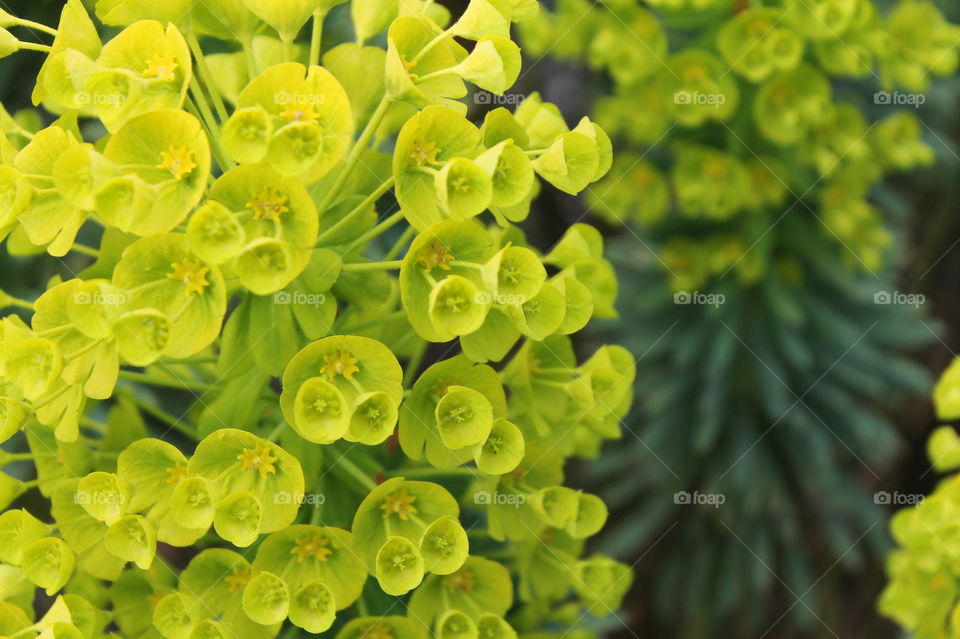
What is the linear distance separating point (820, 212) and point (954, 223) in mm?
1312

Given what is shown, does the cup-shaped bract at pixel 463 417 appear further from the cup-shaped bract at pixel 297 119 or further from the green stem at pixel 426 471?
the cup-shaped bract at pixel 297 119

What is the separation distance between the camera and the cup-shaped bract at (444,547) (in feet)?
4.13

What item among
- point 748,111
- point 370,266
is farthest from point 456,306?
point 748,111

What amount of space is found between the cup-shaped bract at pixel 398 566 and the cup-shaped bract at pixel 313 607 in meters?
0.08

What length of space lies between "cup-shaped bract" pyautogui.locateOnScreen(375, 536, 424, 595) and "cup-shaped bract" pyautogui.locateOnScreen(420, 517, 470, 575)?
22 mm

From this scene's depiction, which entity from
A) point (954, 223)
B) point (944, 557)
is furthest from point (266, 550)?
point (954, 223)

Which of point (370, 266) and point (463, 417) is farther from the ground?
point (370, 266)

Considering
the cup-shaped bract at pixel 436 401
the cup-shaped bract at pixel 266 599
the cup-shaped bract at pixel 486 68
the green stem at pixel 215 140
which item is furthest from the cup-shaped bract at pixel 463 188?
the cup-shaped bract at pixel 266 599

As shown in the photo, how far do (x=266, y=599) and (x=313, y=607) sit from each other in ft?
0.22

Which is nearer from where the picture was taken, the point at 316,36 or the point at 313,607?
the point at 313,607

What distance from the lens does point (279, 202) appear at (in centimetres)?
117

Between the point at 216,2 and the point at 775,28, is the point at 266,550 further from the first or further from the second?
the point at 775,28

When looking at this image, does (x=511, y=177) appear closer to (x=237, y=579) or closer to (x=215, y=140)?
(x=215, y=140)

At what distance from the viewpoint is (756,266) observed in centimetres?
287
